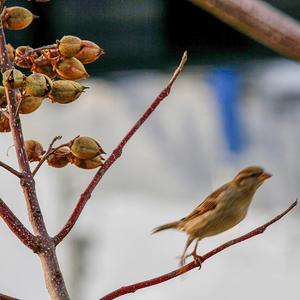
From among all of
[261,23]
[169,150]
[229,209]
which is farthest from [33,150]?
[169,150]

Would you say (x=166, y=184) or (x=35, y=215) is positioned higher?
(x=35, y=215)

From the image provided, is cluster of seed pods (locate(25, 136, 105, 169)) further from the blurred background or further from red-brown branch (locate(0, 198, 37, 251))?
the blurred background

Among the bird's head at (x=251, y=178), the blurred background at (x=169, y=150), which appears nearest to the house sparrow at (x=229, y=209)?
the bird's head at (x=251, y=178)

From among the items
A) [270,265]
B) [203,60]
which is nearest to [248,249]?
[270,265]

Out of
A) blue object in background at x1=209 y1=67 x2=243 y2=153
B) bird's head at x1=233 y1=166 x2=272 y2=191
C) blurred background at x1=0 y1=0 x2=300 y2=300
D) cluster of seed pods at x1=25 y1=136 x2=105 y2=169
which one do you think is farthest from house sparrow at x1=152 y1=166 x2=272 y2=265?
blue object in background at x1=209 y1=67 x2=243 y2=153

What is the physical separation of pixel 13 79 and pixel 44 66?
8 cm

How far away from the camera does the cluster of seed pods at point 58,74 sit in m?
0.69

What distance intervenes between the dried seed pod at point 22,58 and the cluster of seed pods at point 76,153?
0.18ft

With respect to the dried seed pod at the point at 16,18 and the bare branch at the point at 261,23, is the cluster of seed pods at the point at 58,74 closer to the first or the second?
the dried seed pod at the point at 16,18

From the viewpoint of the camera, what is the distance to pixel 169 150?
11.7 ft

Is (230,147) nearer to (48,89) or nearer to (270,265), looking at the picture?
(270,265)

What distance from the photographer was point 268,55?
3.67 m

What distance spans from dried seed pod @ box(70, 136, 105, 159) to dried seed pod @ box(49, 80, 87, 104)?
3 centimetres

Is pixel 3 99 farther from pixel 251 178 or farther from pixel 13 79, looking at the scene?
pixel 251 178
